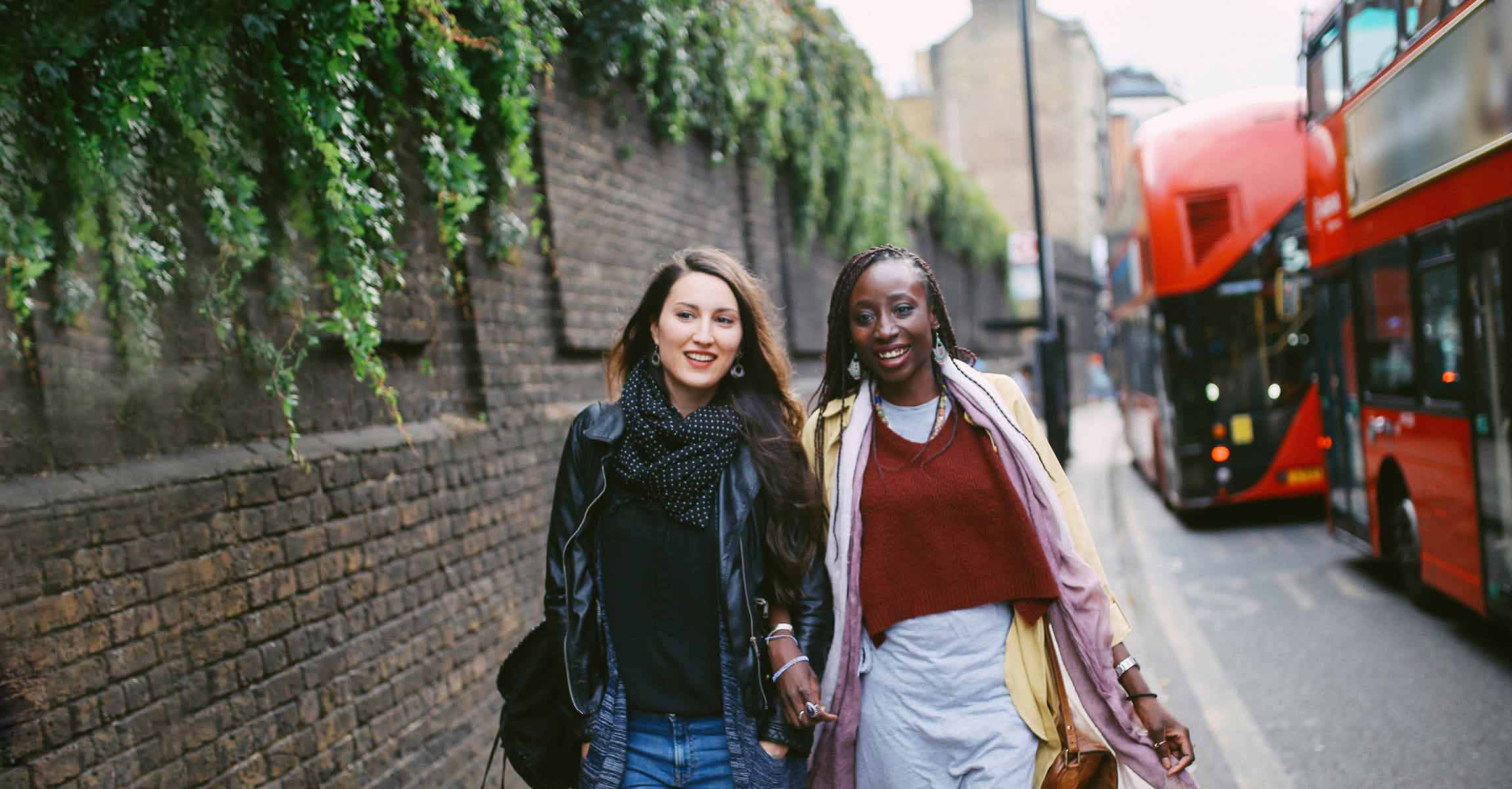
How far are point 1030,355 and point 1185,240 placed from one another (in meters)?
23.2

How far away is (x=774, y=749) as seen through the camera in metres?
2.51

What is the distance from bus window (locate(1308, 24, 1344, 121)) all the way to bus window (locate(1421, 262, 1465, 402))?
69.3 inches

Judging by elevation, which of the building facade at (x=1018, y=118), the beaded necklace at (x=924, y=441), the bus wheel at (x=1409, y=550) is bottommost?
the bus wheel at (x=1409, y=550)

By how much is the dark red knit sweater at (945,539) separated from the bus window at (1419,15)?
4.69 metres

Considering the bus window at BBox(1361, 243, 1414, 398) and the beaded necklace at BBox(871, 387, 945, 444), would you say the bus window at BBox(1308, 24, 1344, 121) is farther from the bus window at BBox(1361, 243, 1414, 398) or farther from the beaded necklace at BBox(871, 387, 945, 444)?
the beaded necklace at BBox(871, 387, 945, 444)

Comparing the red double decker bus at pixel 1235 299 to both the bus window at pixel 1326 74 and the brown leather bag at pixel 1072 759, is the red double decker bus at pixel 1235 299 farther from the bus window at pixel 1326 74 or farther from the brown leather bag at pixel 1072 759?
the brown leather bag at pixel 1072 759

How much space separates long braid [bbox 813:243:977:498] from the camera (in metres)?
2.75

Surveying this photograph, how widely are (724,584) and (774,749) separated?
0.38 metres

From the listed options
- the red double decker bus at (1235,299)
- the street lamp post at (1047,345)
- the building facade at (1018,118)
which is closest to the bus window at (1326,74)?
the red double decker bus at (1235,299)

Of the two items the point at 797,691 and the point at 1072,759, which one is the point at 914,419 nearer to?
the point at 797,691

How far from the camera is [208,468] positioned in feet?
11.5

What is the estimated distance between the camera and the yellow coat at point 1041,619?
100 inches

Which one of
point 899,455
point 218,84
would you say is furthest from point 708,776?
point 218,84

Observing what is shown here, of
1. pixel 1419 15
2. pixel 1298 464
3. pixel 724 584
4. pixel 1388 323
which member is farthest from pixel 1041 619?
pixel 1298 464
